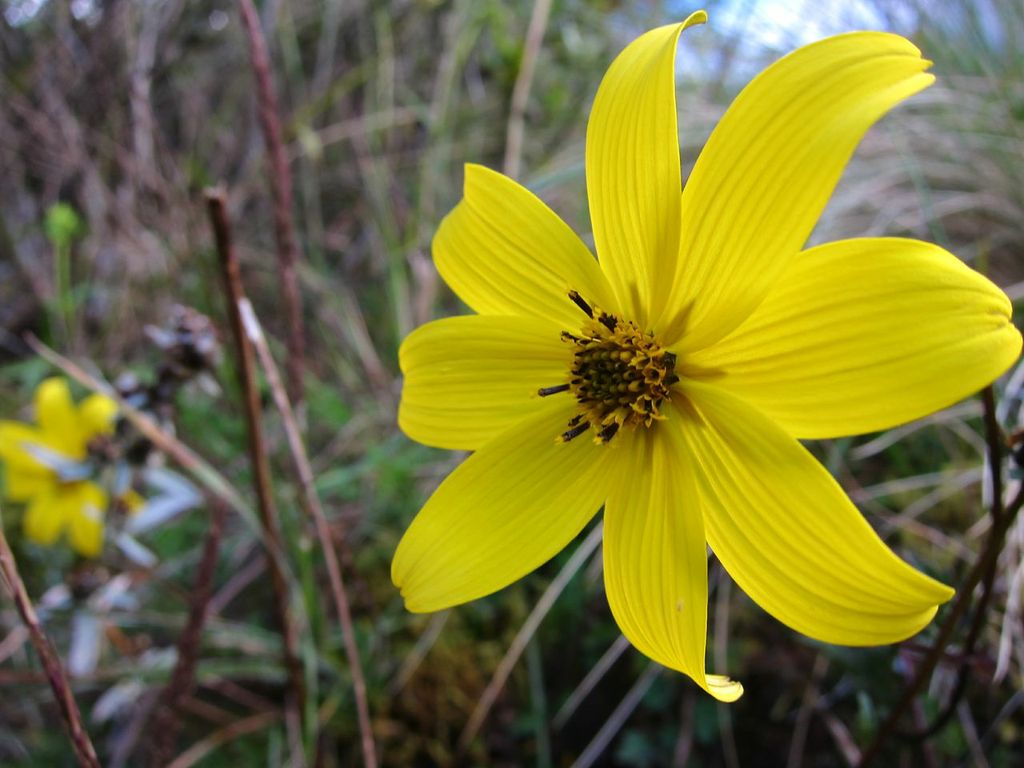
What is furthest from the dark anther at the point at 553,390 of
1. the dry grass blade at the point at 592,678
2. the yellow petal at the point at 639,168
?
the dry grass blade at the point at 592,678

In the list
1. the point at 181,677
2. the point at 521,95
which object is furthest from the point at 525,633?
the point at 521,95

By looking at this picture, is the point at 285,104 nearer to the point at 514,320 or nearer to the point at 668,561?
the point at 514,320

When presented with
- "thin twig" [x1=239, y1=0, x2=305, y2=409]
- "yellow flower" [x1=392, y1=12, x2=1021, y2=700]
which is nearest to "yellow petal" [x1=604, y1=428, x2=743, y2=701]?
"yellow flower" [x1=392, y1=12, x2=1021, y2=700]

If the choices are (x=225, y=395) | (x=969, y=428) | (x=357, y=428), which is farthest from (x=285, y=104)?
(x=969, y=428)

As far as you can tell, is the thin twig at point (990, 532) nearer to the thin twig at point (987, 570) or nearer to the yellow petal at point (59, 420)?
the thin twig at point (987, 570)

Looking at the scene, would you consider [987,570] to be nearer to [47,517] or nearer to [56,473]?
[56,473]
